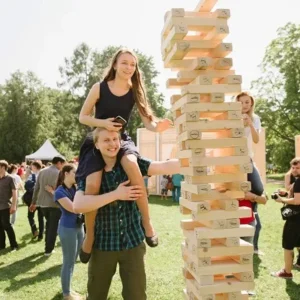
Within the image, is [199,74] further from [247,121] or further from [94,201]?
[247,121]

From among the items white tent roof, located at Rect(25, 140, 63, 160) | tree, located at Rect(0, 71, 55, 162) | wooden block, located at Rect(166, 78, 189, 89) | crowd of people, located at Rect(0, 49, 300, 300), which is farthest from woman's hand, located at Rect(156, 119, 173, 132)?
tree, located at Rect(0, 71, 55, 162)

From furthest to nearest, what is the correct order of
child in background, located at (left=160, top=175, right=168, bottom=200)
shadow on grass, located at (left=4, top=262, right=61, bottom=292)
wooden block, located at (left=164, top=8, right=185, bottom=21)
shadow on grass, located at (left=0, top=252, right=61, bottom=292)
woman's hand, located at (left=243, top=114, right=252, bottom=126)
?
child in background, located at (left=160, top=175, right=168, bottom=200) → shadow on grass, located at (left=0, top=252, right=61, bottom=292) → shadow on grass, located at (left=4, top=262, right=61, bottom=292) → woman's hand, located at (left=243, top=114, right=252, bottom=126) → wooden block, located at (left=164, top=8, right=185, bottom=21)

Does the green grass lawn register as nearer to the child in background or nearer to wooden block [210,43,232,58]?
wooden block [210,43,232,58]

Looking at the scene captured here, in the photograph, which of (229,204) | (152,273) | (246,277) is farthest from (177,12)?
(152,273)

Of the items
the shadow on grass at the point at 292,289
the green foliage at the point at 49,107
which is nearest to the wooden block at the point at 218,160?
the shadow on grass at the point at 292,289

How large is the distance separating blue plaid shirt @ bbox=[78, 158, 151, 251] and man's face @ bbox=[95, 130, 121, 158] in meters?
0.16

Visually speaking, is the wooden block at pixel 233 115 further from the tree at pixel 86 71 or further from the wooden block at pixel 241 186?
the tree at pixel 86 71

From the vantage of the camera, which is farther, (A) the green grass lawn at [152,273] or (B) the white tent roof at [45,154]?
(B) the white tent roof at [45,154]

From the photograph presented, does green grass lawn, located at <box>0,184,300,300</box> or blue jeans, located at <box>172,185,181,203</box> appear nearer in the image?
green grass lawn, located at <box>0,184,300,300</box>

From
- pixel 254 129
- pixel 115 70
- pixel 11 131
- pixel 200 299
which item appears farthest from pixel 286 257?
pixel 11 131

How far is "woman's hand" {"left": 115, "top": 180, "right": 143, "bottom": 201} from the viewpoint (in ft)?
9.00

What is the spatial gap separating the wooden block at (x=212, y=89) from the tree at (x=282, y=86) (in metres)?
30.8

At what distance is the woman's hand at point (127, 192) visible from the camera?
274 centimetres

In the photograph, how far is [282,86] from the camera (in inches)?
1332
